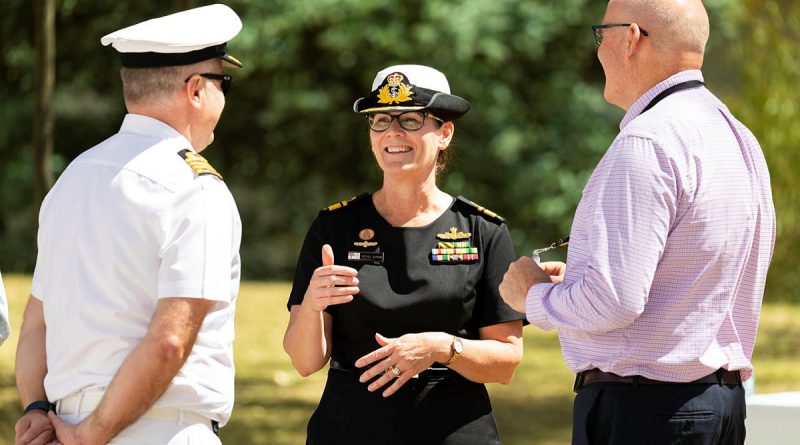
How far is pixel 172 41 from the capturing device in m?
2.84

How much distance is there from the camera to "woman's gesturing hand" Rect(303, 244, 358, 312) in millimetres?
3301

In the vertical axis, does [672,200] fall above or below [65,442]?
above

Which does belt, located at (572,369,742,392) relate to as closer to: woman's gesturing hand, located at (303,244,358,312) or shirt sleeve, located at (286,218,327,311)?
woman's gesturing hand, located at (303,244,358,312)

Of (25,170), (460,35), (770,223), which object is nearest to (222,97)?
(770,223)

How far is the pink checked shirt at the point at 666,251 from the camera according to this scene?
2795mm

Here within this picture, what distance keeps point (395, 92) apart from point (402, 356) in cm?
80

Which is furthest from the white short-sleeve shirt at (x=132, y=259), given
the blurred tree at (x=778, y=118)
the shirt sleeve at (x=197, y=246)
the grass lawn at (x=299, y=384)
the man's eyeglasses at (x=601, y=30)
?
the blurred tree at (x=778, y=118)

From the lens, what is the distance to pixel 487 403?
143 inches

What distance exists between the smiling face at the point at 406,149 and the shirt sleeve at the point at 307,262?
0.28m

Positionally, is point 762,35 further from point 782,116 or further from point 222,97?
point 222,97

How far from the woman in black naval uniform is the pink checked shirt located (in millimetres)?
562

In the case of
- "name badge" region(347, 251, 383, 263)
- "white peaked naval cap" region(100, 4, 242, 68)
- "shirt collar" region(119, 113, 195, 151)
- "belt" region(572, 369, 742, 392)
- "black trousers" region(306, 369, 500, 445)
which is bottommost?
"black trousers" region(306, 369, 500, 445)

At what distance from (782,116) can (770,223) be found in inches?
548

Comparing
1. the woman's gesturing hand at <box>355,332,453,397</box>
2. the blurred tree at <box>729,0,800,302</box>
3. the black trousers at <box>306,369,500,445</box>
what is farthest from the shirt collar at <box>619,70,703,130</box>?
the blurred tree at <box>729,0,800,302</box>
